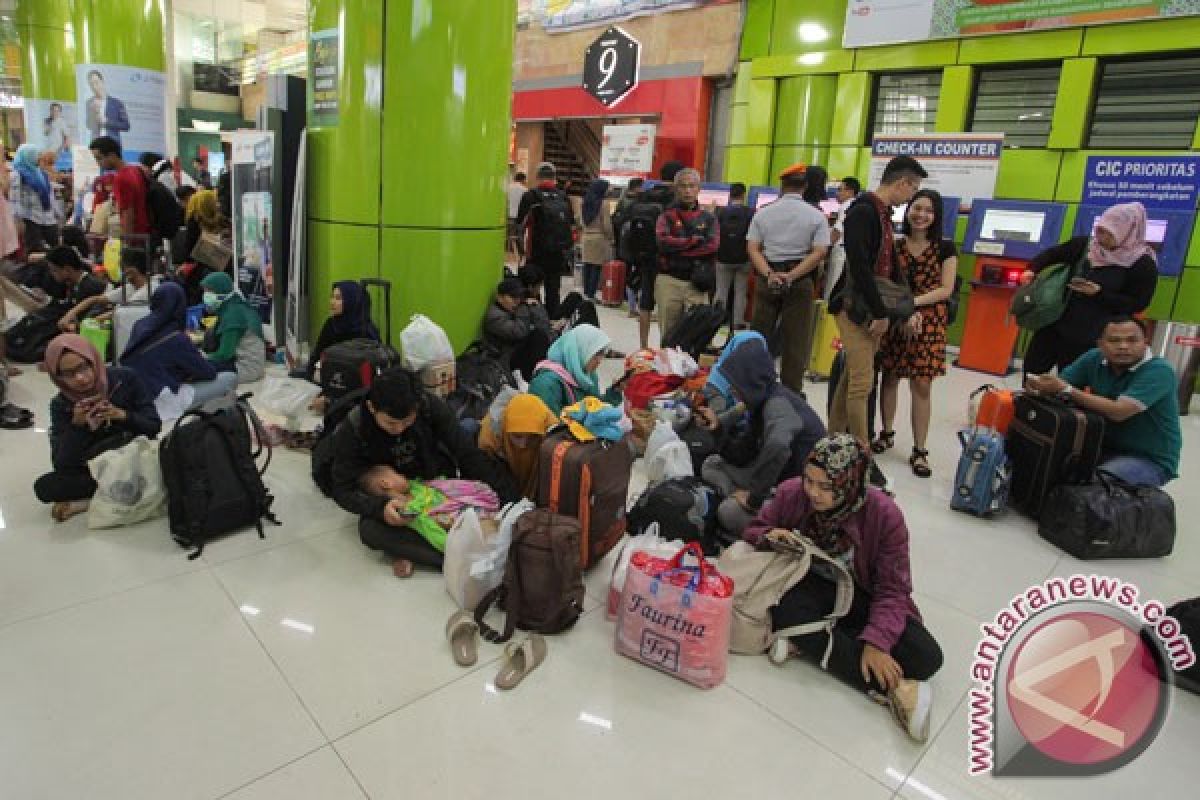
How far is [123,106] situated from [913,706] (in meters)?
10.4

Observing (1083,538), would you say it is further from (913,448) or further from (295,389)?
(295,389)

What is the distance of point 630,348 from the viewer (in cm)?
691

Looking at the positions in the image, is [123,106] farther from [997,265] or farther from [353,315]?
[997,265]

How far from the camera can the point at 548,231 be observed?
21.9ft

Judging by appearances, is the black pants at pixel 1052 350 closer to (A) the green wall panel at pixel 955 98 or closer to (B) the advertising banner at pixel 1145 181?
(B) the advertising banner at pixel 1145 181

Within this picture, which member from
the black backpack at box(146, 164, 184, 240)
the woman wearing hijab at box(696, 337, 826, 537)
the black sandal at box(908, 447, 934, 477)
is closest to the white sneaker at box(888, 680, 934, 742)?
the woman wearing hijab at box(696, 337, 826, 537)

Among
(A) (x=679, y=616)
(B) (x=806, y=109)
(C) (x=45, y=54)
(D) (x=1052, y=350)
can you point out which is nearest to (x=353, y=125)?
(A) (x=679, y=616)

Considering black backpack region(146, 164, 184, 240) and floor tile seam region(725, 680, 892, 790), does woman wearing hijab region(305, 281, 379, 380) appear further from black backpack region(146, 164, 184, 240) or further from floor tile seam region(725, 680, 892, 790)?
black backpack region(146, 164, 184, 240)

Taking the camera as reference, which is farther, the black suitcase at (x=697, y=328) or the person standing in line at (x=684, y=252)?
the person standing in line at (x=684, y=252)

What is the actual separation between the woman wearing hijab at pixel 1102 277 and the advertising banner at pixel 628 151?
7054mm

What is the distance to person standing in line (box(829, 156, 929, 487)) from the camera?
366 cm

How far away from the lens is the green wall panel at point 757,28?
9.16m

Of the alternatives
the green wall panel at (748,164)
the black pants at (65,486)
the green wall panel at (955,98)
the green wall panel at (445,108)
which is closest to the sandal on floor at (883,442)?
the green wall panel at (445,108)

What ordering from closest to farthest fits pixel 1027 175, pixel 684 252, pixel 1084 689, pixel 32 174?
pixel 1084 689 < pixel 684 252 < pixel 1027 175 < pixel 32 174
